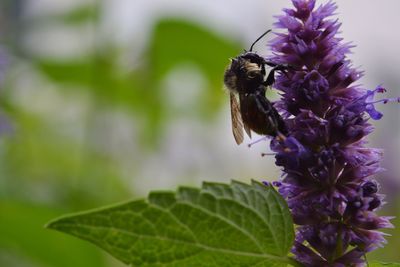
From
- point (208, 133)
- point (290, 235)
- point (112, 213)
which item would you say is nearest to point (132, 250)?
point (112, 213)

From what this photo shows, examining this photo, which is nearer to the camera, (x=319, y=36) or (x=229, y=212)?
(x=229, y=212)

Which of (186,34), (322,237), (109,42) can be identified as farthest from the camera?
(186,34)

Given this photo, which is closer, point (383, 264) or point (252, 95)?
point (383, 264)

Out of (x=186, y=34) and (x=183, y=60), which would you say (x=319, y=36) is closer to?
(x=186, y=34)

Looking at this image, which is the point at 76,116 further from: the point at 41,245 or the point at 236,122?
the point at 236,122

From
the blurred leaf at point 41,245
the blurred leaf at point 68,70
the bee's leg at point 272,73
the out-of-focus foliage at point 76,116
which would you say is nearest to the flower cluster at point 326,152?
the bee's leg at point 272,73

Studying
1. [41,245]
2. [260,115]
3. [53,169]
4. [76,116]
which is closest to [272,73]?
[260,115]
